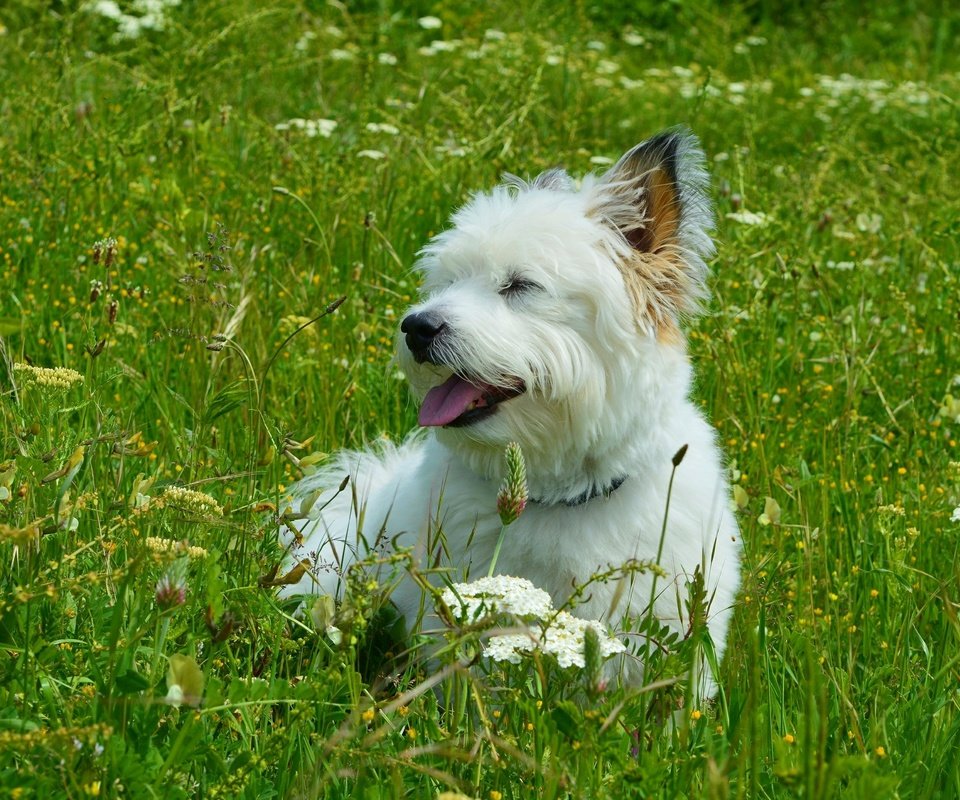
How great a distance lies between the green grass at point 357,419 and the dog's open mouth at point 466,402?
316mm

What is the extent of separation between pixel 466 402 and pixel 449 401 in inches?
1.7

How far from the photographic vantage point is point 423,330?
287 centimetres

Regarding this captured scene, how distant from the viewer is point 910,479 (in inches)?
144

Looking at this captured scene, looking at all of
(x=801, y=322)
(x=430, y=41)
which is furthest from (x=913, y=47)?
(x=801, y=322)

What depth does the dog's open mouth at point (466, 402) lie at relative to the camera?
2916 millimetres

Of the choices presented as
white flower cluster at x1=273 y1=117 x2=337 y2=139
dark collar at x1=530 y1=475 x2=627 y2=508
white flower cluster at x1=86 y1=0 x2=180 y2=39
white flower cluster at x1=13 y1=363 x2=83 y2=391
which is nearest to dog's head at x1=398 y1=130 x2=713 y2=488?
dark collar at x1=530 y1=475 x2=627 y2=508

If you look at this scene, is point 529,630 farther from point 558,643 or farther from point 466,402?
point 466,402

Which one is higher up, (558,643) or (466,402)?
(558,643)

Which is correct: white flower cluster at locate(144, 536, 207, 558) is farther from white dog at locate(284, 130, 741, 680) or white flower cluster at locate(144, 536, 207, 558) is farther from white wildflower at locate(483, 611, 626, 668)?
white dog at locate(284, 130, 741, 680)

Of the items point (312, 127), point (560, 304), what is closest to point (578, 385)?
point (560, 304)

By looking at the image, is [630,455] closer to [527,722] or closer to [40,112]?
[527,722]

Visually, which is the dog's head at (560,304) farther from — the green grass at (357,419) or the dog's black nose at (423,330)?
the green grass at (357,419)

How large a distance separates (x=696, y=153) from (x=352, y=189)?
6.65ft

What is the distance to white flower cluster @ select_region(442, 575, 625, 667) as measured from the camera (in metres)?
1.79
